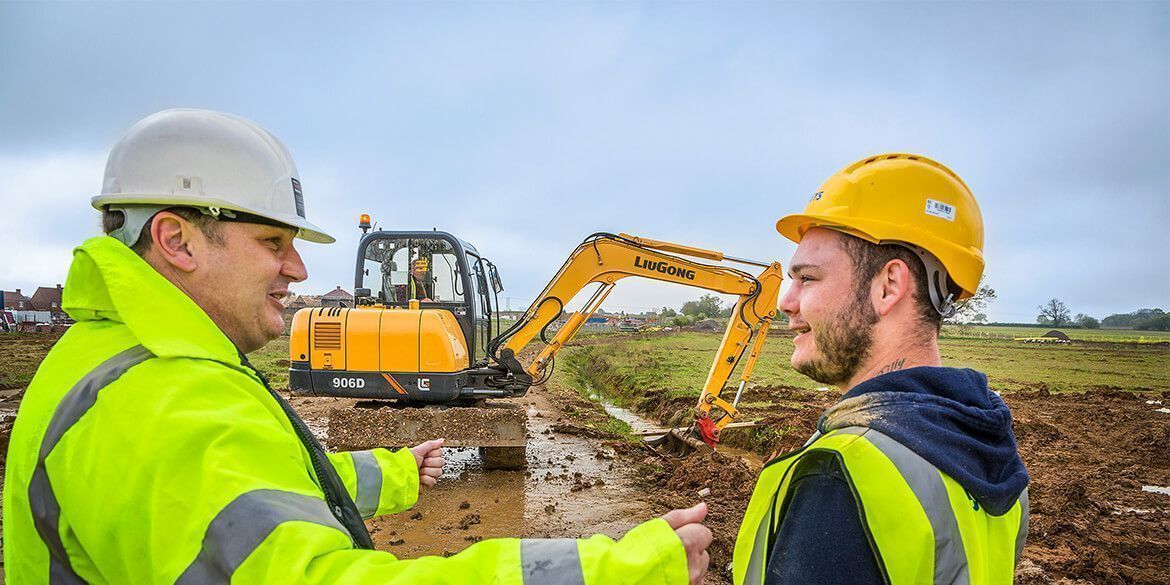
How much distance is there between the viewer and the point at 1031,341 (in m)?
49.2

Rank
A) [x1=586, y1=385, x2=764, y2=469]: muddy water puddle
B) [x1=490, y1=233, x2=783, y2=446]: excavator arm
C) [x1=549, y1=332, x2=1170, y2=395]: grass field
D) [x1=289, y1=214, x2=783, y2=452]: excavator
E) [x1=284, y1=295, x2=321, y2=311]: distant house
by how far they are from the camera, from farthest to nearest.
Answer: [x1=284, y1=295, x2=321, y2=311]: distant house < [x1=549, y1=332, x2=1170, y2=395]: grass field < [x1=586, y1=385, x2=764, y2=469]: muddy water puddle < [x1=490, y1=233, x2=783, y2=446]: excavator arm < [x1=289, y1=214, x2=783, y2=452]: excavator

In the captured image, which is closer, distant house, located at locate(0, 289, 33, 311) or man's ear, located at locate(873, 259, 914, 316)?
man's ear, located at locate(873, 259, 914, 316)

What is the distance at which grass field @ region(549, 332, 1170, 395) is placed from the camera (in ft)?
67.4

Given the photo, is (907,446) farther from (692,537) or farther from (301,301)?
(301,301)

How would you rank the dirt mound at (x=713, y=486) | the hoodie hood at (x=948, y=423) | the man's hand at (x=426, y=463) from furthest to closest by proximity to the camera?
the dirt mound at (x=713, y=486), the man's hand at (x=426, y=463), the hoodie hood at (x=948, y=423)

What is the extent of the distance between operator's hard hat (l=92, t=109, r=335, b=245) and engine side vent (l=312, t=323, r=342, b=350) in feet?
21.8

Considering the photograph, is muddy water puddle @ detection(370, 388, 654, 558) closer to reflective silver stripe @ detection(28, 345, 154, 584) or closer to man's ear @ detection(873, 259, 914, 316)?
reflective silver stripe @ detection(28, 345, 154, 584)

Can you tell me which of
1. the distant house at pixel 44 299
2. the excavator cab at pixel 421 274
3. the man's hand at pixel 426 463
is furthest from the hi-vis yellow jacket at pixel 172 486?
the distant house at pixel 44 299

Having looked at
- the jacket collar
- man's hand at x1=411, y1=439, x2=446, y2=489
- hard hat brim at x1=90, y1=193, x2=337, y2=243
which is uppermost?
hard hat brim at x1=90, y1=193, x2=337, y2=243

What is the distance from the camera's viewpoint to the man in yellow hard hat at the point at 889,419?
1.26 meters

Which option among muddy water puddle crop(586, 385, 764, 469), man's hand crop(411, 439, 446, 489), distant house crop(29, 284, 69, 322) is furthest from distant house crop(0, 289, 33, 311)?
man's hand crop(411, 439, 446, 489)

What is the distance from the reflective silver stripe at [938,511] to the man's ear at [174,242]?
1769mm

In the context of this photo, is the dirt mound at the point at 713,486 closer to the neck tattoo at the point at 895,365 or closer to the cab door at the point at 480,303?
the cab door at the point at 480,303

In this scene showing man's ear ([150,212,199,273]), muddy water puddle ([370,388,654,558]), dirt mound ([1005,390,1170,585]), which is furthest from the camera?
muddy water puddle ([370,388,654,558])
